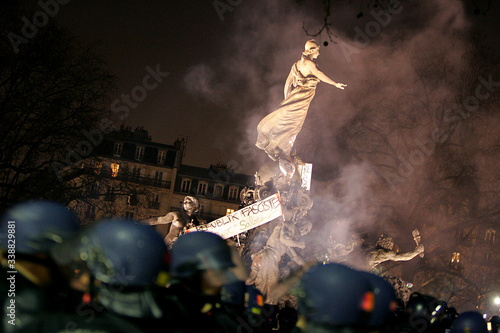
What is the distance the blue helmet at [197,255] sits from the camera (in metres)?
4.01

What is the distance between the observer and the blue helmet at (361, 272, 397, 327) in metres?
3.58

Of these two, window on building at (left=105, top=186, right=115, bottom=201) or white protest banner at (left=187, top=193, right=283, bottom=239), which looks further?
window on building at (left=105, top=186, right=115, bottom=201)

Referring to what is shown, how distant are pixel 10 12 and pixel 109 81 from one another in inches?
120

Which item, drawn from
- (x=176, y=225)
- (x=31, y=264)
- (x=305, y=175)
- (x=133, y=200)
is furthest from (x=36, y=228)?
(x=133, y=200)

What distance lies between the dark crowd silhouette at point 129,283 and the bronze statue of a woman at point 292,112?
8680mm

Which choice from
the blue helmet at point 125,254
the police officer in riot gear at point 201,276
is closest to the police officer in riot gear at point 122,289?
the blue helmet at point 125,254

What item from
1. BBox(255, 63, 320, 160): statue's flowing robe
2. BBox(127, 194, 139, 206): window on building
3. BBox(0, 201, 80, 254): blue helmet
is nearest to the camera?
BBox(0, 201, 80, 254): blue helmet

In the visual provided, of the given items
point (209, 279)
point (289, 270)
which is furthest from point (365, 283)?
point (289, 270)

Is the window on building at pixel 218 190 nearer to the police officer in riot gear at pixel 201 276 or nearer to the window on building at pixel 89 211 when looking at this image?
the window on building at pixel 89 211

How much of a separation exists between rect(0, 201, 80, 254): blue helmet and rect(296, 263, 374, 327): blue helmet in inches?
70.7

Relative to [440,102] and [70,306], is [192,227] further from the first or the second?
[440,102]

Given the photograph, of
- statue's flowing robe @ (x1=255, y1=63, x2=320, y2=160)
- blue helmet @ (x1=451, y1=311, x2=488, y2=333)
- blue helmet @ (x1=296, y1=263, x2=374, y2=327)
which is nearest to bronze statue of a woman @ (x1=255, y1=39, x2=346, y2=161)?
statue's flowing robe @ (x1=255, y1=63, x2=320, y2=160)

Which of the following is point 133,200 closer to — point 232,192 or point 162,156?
point 162,156

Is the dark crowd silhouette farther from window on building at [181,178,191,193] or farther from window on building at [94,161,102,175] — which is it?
window on building at [181,178,191,193]
